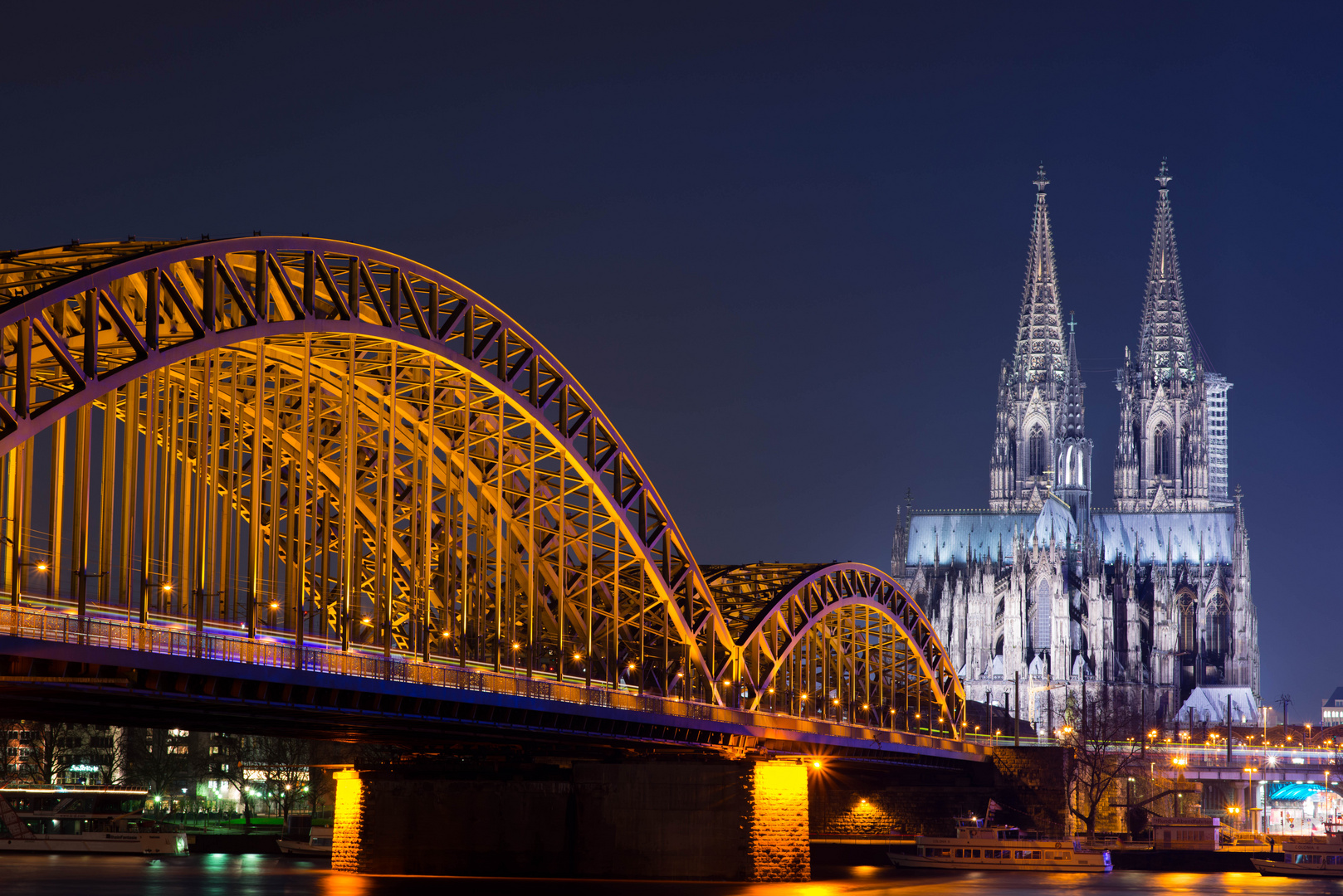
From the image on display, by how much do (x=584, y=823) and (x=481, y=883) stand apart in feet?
14.9

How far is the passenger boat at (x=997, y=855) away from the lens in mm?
97250

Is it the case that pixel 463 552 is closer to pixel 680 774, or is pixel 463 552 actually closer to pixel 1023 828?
pixel 680 774

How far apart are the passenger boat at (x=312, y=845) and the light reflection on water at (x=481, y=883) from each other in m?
1.22

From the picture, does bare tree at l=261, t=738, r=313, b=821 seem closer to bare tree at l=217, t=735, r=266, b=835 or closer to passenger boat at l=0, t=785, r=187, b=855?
bare tree at l=217, t=735, r=266, b=835

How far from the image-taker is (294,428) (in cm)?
6538

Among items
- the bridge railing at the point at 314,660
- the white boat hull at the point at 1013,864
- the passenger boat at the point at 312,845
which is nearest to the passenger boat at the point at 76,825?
the passenger boat at the point at 312,845

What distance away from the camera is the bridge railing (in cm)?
3781

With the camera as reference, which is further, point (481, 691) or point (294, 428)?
point (294, 428)

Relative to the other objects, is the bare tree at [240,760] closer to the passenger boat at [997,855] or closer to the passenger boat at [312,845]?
the passenger boat at [312,845]

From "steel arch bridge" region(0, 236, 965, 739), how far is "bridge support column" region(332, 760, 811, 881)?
4827 millimetres

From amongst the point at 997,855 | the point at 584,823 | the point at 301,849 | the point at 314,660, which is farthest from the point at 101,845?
the point at 314,660

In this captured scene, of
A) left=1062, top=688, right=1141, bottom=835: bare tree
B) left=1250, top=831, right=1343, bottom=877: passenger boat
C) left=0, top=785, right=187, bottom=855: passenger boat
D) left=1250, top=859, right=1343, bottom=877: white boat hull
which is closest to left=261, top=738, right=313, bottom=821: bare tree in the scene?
left=0, top=785, right=187, bottom=855: passenger boat

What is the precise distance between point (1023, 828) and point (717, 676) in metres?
37.6

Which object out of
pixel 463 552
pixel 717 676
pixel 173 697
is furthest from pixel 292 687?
pixel 717 676
